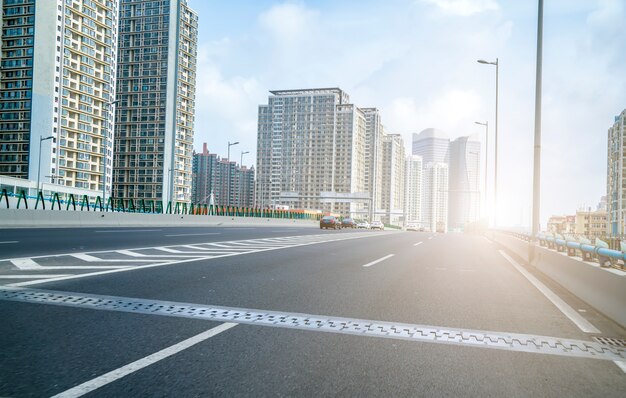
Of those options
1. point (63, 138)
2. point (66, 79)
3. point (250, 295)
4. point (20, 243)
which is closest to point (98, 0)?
point (66, 79)

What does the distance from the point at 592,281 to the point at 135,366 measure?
6441mm

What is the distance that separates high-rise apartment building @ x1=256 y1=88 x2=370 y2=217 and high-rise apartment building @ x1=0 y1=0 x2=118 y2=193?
7181 cm

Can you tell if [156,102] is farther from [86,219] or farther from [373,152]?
[86,219]

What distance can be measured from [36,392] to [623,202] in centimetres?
13853

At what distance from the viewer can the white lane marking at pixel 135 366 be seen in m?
2.83

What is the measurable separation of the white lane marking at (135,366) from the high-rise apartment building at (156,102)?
133079 millimetres

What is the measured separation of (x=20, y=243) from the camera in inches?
481

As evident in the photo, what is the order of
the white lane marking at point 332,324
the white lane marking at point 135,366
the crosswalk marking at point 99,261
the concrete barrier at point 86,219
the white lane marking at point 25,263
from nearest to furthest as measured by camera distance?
the white lane marking at point 135,366 → the white lane marking at point 332,324 → the crosswalk marking at point 99,261 → the white lane marking at point 25,263 → the concrete barrier at point 86,219

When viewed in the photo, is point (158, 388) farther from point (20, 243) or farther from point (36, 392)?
point (20, 243)

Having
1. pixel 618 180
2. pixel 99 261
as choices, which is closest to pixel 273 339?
pixel 99 261

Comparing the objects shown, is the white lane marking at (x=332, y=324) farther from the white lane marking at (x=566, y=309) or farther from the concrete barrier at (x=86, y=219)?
the concrete barrier at (x=86, y=219)

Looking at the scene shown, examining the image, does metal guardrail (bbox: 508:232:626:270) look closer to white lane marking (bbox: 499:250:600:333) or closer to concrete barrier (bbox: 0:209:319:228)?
white lane marking (bbox: 499:250:600:333)

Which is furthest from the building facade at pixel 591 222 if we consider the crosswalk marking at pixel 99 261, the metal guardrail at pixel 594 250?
the crosswalk marking at pixel 99 261

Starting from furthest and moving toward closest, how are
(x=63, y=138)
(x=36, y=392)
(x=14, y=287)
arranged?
(x=63, y=138)
(x=14, y=287)
(x=36, y=392)
